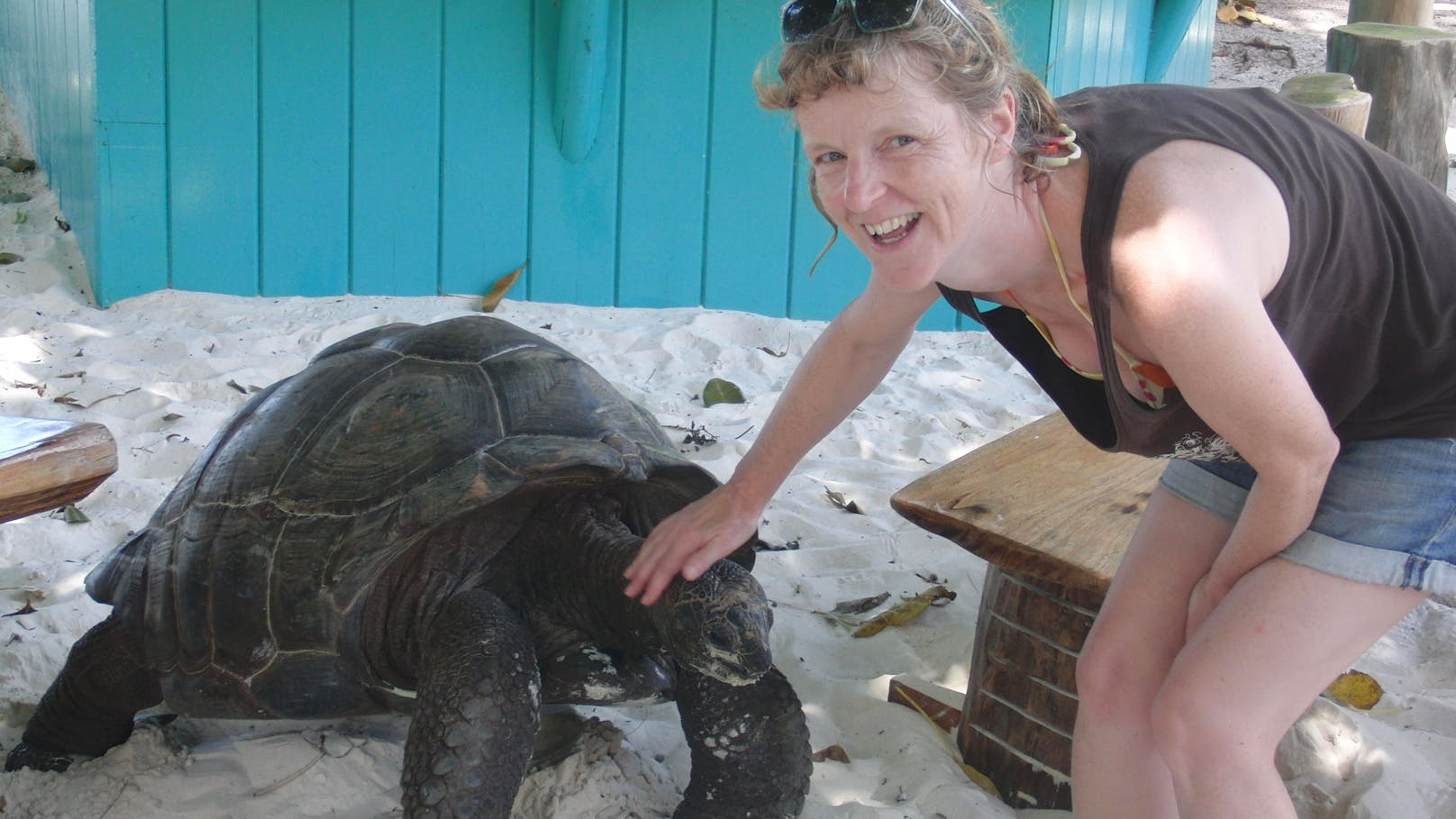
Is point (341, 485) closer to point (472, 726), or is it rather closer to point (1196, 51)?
point (472, 726)

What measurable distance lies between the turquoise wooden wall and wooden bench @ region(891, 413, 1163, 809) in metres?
2.70

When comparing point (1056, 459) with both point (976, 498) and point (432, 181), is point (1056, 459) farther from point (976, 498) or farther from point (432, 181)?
point (432, 181)

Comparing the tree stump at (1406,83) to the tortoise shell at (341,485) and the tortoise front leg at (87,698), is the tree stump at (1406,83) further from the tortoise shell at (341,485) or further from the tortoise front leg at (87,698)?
the tortoise front leg at (87,698)

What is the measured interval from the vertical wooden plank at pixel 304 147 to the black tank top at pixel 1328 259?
13.0 ft

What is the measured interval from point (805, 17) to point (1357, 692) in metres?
1.84

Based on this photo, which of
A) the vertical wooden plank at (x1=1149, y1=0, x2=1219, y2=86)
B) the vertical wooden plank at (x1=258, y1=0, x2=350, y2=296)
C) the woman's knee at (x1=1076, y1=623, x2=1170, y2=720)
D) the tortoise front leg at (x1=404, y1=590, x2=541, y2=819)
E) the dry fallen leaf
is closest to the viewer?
the woman's knee at (x1=1076, y1=623, x2=1170, y2=720)

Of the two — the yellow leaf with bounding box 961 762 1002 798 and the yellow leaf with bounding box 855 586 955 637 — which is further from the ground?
the yellow leaf with bounding box 855 586 955 637

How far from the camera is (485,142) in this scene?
518cm

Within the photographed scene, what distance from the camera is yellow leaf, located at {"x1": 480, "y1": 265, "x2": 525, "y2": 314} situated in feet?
16.8

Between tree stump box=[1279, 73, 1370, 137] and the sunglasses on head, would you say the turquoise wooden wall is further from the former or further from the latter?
the sunglasses on head

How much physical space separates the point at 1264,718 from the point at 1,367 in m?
3.86

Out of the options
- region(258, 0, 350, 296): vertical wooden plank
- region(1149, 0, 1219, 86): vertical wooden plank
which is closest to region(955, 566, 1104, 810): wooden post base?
region(258, 0, 350, 296): vertical wooden plank

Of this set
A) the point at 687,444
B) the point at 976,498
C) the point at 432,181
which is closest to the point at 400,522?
the point at 976,498


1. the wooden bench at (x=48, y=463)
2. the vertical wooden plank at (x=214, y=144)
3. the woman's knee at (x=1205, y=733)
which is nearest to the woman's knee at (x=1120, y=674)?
the woman's knee at (x=1205, y=733)
